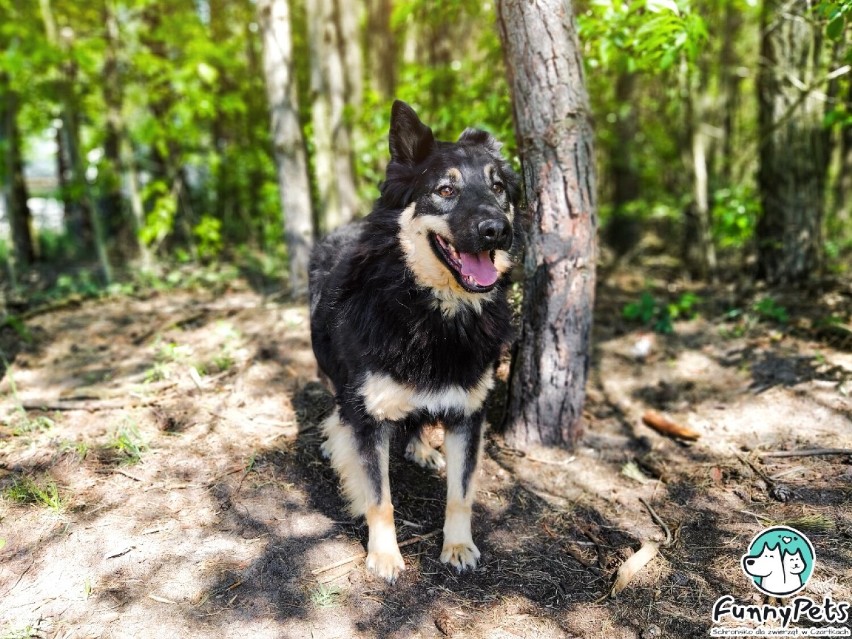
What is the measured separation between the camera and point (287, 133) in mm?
6391

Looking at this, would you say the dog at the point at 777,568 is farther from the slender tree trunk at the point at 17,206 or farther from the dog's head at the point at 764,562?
the slender tree trunk at the point at 17,206

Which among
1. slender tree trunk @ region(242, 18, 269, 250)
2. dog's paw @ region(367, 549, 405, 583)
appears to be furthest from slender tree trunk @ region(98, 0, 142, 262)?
dog's paw @ region(367, 549, 405, 583)

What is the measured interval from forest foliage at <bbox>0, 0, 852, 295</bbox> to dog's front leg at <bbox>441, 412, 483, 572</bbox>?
2.40 meters

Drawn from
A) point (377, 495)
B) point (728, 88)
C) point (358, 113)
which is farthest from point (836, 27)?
point (728, 88)

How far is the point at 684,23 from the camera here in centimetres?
392

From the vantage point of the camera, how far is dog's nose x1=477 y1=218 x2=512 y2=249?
2.83 meters

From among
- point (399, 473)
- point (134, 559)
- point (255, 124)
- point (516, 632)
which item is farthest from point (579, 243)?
point (255, 124)

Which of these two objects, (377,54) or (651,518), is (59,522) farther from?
(377,54)

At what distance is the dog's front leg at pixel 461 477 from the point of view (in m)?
3.23

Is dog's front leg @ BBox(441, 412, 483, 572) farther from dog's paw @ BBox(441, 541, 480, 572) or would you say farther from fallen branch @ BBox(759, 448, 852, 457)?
fallen branch @ BBox(759, 448, 852, 457)

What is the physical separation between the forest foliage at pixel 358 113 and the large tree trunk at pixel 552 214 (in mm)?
731

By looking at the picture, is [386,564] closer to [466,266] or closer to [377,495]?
[377,495]

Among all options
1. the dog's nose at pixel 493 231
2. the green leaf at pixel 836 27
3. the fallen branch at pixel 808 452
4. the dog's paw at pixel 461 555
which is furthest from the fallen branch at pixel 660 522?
the green leaf at pixel 836 27

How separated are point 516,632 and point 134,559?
1985mm
